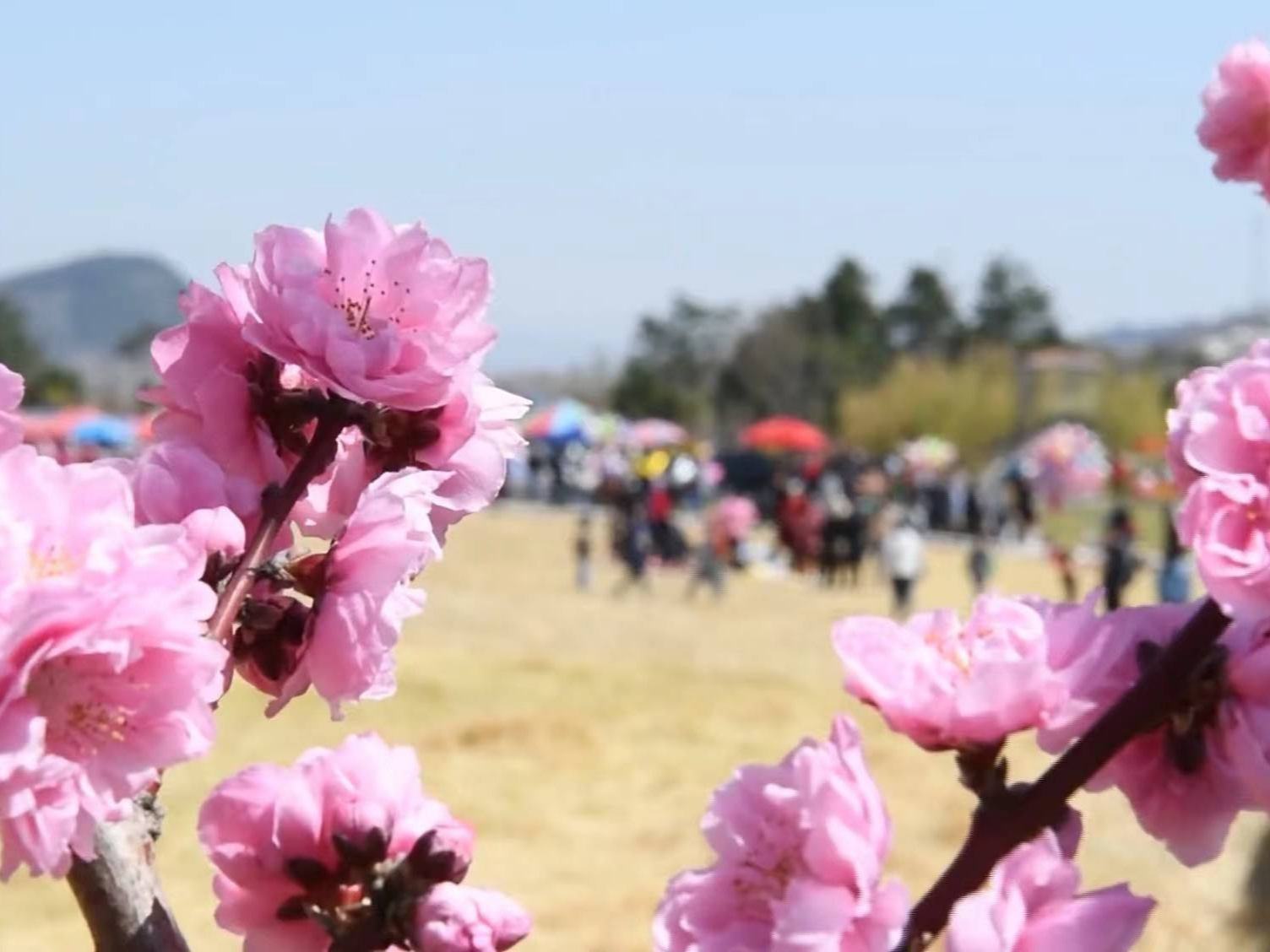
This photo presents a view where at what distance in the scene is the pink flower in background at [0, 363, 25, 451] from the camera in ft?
3.69

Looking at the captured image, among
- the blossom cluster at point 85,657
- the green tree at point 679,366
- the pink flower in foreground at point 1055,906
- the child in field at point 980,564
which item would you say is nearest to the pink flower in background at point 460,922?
the blossom cluster at point 85,657

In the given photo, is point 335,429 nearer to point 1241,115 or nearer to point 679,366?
point 1241,115

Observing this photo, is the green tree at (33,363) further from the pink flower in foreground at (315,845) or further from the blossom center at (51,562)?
the blossom center at (51,562)

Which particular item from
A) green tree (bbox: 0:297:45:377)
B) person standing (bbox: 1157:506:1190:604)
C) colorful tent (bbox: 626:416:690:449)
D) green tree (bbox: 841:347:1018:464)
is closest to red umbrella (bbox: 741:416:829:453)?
colorful tent (bbox: 626:416:690:449)

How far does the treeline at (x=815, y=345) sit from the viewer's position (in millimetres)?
76062

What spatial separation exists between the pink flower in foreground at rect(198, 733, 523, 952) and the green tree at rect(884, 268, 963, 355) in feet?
315

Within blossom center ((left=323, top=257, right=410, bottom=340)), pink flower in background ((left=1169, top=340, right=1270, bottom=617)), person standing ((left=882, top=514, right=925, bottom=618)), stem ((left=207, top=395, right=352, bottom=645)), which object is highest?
blossom center ((left=323, top=257, right=410, bottom=340))

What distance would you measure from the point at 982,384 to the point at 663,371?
3427 cm

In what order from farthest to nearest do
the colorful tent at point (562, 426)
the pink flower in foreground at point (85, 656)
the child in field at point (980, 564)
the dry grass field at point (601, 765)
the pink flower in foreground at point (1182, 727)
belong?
the colorful tent at point (562, 426) < the child in field at point (980, 564) < the dry grass field at point (601, 765) < the pink flower in foreground at point (1182, 727) < the pink flower in foreground at point (85, 656)

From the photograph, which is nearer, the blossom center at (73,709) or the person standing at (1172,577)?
the blossom center at (73,709)

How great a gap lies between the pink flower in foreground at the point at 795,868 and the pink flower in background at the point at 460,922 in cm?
22

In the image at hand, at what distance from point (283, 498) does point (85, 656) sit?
0.34m

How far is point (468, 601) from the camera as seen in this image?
17.2 m

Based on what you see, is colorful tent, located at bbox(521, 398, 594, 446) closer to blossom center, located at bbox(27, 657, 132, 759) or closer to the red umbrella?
the red umbrella
